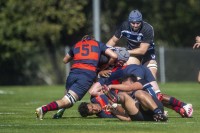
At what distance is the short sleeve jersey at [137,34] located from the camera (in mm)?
18109

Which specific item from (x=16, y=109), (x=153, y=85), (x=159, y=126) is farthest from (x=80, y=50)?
(x=16, y=109)

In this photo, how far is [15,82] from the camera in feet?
144

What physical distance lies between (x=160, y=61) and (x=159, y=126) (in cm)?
3193

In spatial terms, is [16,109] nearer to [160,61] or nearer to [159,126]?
[159,126]

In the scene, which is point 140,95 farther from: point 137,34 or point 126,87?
point 137,34

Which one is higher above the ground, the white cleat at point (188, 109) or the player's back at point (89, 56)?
the player's back at point (89, 56)

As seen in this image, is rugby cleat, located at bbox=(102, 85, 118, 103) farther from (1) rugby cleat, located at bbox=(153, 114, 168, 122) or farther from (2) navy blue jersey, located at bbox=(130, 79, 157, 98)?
(1) rugby cleat, located at bbox=(153, 114, 168, 122)

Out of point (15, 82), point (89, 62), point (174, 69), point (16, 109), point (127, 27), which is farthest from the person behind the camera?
point (174, 69)

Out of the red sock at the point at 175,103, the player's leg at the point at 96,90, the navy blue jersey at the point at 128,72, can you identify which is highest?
the navy blue jersey at the point at 128,72

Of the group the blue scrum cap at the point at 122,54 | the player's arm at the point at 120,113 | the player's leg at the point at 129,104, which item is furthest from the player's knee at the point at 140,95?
the blue scrum cap at the point at 122,54

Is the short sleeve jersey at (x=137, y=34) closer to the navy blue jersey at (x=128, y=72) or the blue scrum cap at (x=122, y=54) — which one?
the blue scrum cap at (x=122, y=54)

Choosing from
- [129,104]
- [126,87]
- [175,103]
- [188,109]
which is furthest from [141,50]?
[129,104]

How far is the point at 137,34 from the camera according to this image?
18.2 meters

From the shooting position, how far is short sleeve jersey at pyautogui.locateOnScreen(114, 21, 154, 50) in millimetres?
18109
